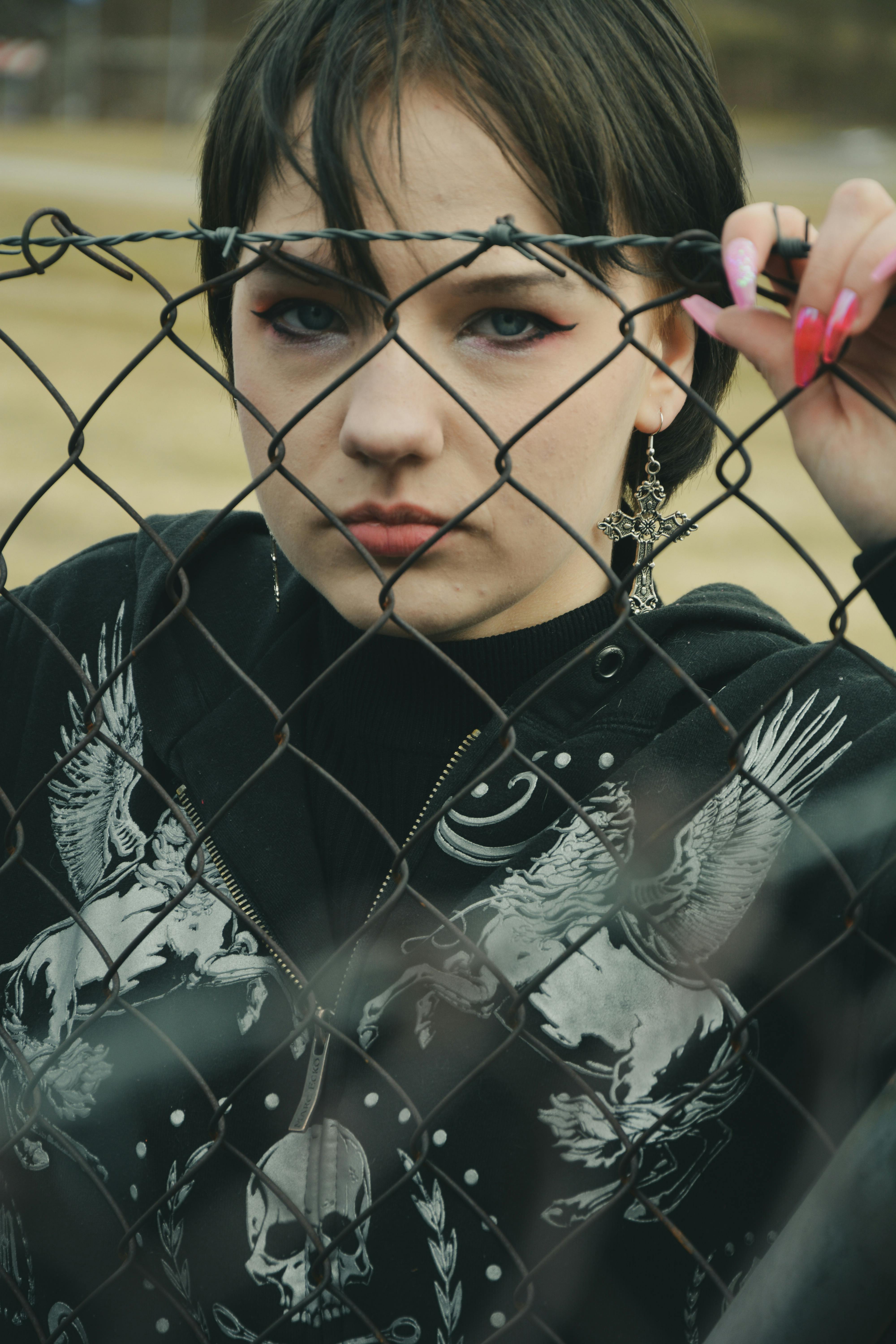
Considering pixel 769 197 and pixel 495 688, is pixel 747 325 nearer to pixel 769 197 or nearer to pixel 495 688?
pixel 495 688

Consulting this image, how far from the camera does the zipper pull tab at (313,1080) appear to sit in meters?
1.12

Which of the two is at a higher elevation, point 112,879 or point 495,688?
point 495,688

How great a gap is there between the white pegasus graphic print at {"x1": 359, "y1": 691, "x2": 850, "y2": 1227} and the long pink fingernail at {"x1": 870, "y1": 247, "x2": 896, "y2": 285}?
0.47 metres

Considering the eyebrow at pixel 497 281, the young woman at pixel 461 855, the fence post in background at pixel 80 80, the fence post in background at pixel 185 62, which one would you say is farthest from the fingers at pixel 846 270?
the fence post in background at pixel 80 80

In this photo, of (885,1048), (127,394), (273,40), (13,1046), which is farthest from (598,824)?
(127,394)

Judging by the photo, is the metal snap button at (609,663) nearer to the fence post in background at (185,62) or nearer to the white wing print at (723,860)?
the white wing print at (723,860)

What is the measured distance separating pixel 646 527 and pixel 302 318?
431 millimetres

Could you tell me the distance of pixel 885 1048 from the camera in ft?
3.07

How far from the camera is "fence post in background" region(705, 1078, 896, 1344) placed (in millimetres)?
754

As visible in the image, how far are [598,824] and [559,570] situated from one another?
28 centimetres

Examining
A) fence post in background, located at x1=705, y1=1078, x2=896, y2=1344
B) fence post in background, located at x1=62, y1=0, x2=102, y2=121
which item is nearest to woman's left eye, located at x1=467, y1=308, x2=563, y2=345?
fence post in background, located at x1=705, y1=1078, x2=896, y2=1344

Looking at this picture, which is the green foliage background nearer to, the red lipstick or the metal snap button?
the metal snap button

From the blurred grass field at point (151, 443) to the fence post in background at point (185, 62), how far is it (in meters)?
11.2

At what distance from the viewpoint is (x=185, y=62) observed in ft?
90.2
